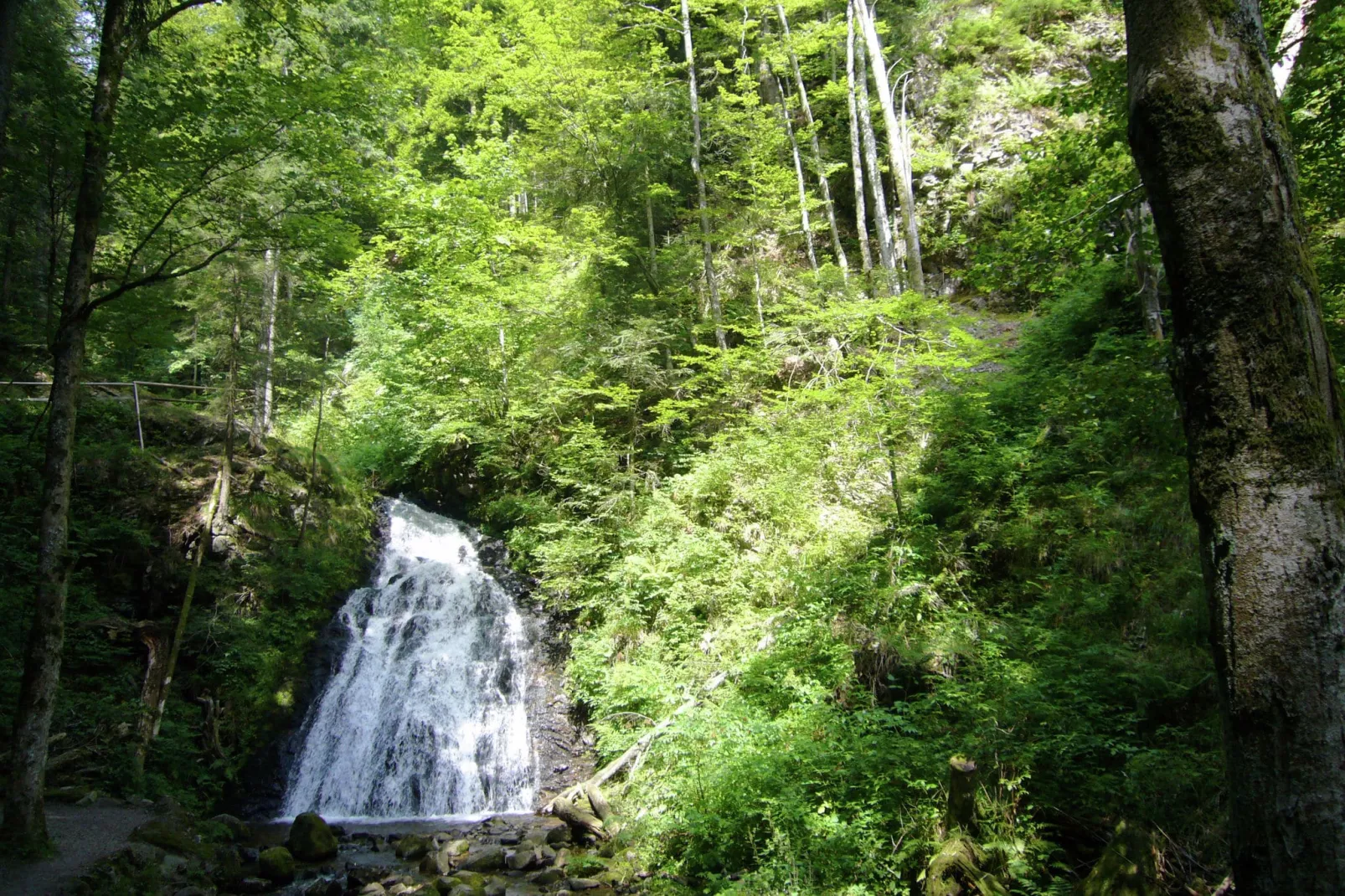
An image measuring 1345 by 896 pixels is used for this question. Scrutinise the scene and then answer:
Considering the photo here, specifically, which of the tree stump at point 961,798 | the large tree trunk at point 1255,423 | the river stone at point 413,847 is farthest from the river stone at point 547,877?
the large tree trunk at point 1255,423

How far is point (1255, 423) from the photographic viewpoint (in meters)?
1.99

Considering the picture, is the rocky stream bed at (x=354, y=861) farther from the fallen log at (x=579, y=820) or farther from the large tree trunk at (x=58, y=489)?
the large tree trunk at (x=58, y=489)

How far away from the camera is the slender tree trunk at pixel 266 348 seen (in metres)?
14.1

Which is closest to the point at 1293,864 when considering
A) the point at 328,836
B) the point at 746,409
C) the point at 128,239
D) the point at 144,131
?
the point at 144,131

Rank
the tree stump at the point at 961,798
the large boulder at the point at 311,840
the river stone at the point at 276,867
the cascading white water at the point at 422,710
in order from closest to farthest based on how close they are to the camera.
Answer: the tree stump at the point at 961,798
the river stone at the point at 276,867
the large boulder at the point at 311,840
the cascading white water at the point at 422,710

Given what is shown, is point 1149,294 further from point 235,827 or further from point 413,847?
point 235,827

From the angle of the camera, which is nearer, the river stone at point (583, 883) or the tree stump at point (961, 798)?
the tree stump at point (961, 798)

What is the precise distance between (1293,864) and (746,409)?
12.7 meters

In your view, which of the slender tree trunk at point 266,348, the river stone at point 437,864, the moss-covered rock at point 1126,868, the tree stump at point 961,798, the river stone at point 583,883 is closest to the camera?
the moss-covered rock at point 1126,868

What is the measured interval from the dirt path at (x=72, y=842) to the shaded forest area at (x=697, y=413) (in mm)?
604

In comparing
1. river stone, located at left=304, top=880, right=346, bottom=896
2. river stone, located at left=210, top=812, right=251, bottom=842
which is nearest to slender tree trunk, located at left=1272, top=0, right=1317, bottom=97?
river stone, located at left=304, top=880, right=346, bottom=896

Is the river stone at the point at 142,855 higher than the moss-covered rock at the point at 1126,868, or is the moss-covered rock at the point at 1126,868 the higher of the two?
the moss-covered rock at the point at 1126,868

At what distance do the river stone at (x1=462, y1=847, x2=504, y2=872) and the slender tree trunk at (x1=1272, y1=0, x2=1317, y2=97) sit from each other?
10.2 metres

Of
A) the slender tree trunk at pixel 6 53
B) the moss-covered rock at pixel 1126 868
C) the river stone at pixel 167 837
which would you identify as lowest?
the river stone at pixel 167 837
